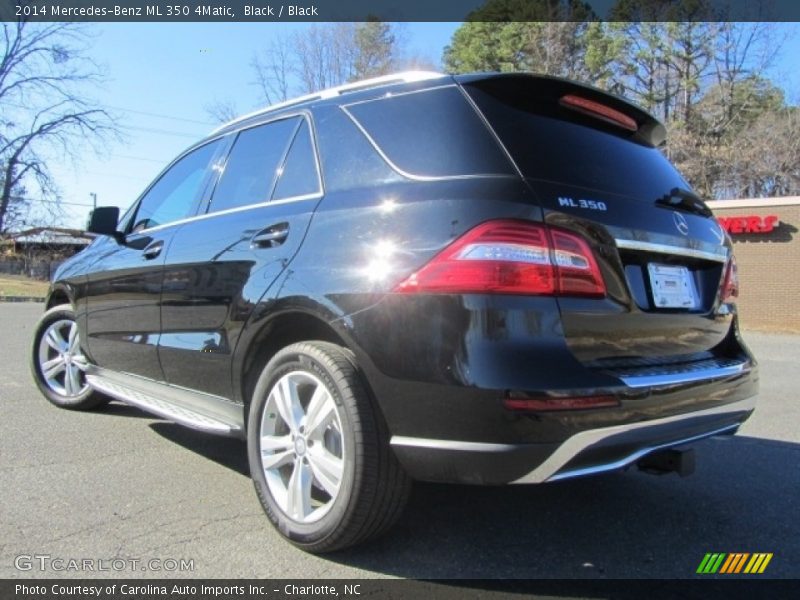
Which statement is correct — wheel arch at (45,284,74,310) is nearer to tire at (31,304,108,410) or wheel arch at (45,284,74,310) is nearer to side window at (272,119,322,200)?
tire at (31,304,108,410)

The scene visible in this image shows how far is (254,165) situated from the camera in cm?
357

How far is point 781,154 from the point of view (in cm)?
3038

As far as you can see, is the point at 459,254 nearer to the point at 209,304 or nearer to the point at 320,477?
the point at 320,477

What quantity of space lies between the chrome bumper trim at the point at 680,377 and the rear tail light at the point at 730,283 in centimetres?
35

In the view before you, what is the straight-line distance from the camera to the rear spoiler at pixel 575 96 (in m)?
2.74

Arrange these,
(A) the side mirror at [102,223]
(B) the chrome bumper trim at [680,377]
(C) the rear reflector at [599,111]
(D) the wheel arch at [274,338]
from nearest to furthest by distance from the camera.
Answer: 1. (B) the chrome bumper trim at [680,377]
2. (D) the wheel arch at [274,338]
3. (C) the rear reflector at [599,111]
4. (A) the side mirror at [102,223]

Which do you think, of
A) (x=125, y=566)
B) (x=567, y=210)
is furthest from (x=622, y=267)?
(x=125, y=566)

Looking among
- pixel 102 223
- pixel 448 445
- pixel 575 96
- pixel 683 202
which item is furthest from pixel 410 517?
pixel 102 223

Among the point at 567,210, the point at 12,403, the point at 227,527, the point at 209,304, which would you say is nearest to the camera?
the point at 567,210

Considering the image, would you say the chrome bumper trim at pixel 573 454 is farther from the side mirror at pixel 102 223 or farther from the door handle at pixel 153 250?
the side mirror at pixel 102 223

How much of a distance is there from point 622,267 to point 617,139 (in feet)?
2.92

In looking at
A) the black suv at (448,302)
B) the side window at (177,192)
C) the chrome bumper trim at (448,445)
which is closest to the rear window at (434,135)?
the black suv at (448,302)

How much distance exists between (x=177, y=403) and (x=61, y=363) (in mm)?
2238

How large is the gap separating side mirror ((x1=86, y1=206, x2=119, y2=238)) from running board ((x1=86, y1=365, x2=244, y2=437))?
96 cm
